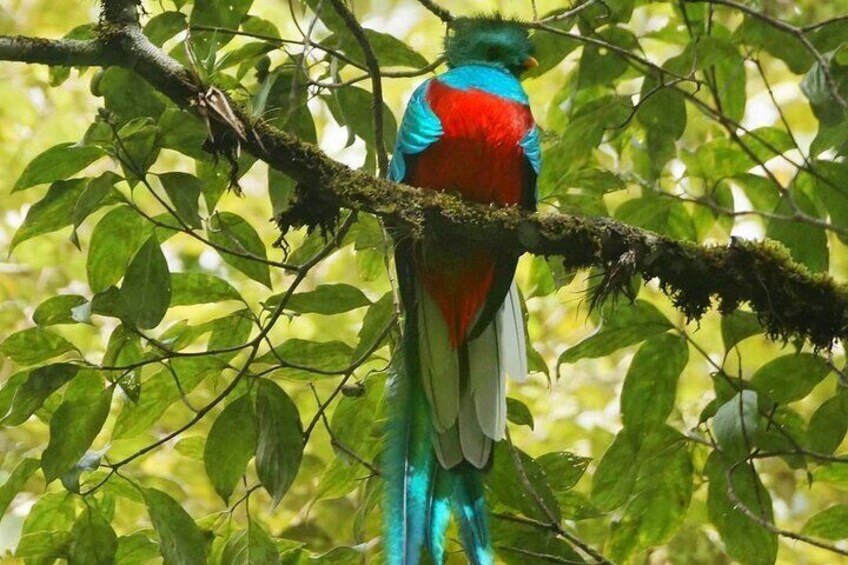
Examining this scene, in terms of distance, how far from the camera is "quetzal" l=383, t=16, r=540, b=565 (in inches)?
99.7

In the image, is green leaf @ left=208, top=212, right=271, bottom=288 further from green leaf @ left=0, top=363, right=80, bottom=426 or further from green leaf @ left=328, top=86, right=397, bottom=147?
green leaf @ left=0, top=363, right=80, bottom=426

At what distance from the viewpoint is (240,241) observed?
2605 millimetres

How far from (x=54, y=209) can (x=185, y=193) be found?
0.96ft

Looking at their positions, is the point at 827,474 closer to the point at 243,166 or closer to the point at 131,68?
the point at 243,166

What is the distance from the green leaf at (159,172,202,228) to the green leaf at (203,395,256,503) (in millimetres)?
441

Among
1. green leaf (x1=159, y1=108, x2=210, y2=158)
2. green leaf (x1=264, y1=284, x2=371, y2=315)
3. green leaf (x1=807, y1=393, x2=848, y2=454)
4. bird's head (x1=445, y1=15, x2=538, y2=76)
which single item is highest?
bird's head (x1=445, y1=15, x2=538, y2=76)

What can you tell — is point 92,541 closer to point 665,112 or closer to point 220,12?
Answer: point 220,12

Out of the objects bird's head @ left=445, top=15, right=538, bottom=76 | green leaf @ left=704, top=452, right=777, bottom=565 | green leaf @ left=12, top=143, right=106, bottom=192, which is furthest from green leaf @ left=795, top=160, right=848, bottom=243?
green leaf @ left=12, top=143, right=106, bottom=192

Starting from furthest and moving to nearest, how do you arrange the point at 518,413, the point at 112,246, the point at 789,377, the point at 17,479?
the point at 518,413, the point at 789,377, the point at 112,246, the point at 17,479

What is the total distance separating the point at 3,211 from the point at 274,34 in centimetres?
340

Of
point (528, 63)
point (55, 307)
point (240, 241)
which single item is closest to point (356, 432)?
point (240, 241)

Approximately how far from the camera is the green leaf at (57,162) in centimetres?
229

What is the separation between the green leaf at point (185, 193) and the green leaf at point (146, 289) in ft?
0.32

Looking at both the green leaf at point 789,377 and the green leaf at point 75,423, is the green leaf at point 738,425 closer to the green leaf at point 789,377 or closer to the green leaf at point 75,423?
the green leaf at point 789,377
